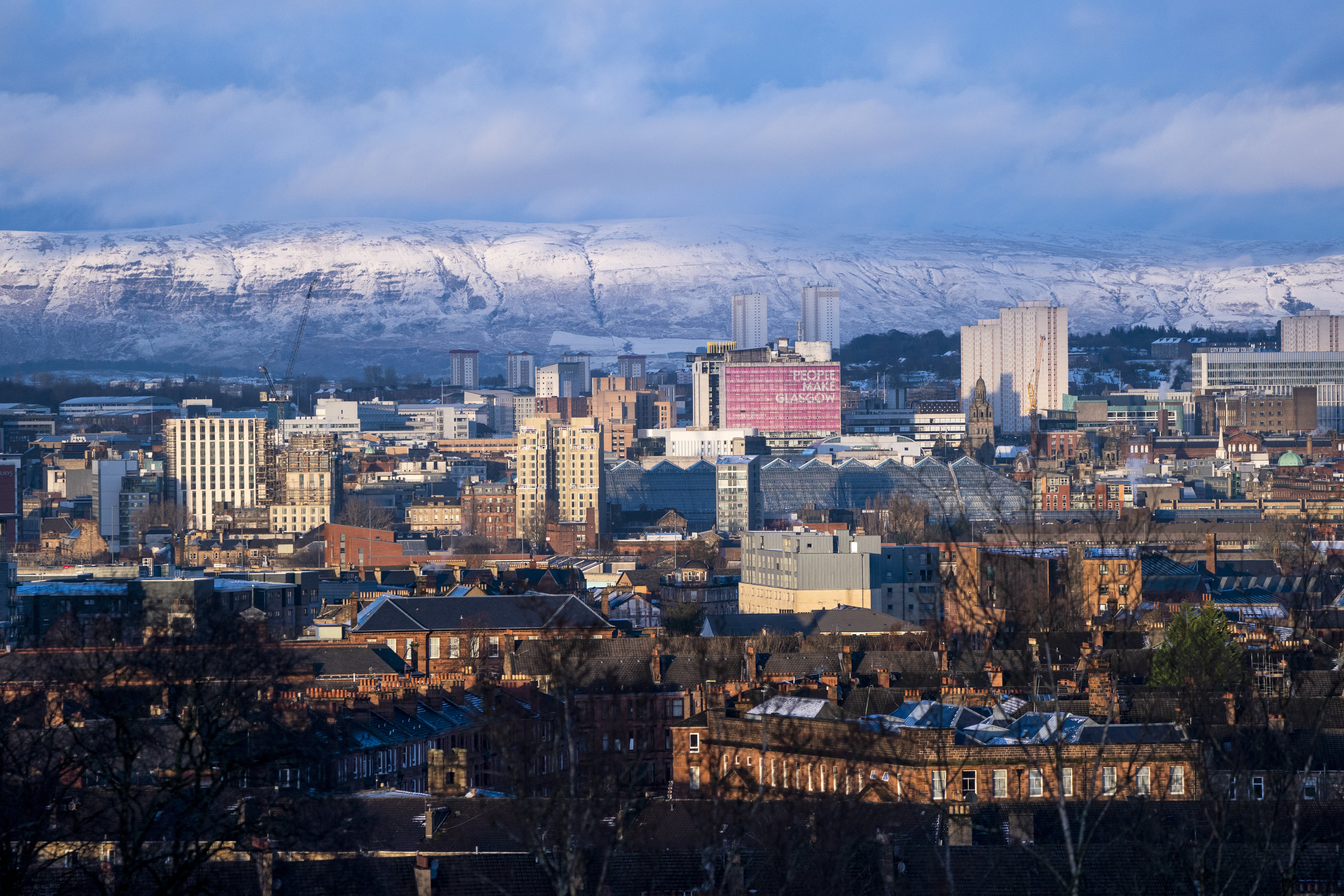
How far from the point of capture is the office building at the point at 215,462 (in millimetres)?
174375

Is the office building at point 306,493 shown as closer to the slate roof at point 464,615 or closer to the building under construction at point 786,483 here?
the building under construction at point 786,483

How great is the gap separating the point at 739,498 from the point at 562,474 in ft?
45.7

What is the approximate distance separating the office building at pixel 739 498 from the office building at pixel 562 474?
28.6 ft

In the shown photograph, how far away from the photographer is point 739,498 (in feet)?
542

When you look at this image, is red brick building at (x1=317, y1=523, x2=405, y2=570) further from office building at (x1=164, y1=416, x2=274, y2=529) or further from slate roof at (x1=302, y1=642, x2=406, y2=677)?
slate roof at (x1=302, y1=642, x2=406, y2=677)

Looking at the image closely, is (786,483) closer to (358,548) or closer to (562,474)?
(562,474)

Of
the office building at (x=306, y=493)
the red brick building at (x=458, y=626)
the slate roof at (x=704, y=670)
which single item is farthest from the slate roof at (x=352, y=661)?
the office building at (x=306, y=493)

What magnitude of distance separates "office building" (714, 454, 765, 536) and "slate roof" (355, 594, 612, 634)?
309 feet

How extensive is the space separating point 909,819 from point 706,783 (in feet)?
20.9

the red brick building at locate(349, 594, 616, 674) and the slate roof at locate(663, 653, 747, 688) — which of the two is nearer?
the slate roof at locate(663, 653, 747, 688)

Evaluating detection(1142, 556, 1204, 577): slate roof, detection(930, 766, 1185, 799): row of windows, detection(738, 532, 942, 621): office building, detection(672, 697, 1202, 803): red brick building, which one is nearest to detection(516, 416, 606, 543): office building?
detection(738, 532, 942, 621): office building

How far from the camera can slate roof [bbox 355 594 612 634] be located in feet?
208

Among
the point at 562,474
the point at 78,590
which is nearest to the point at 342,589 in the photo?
the point at 78,590

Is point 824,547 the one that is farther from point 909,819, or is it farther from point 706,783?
point 909,819
